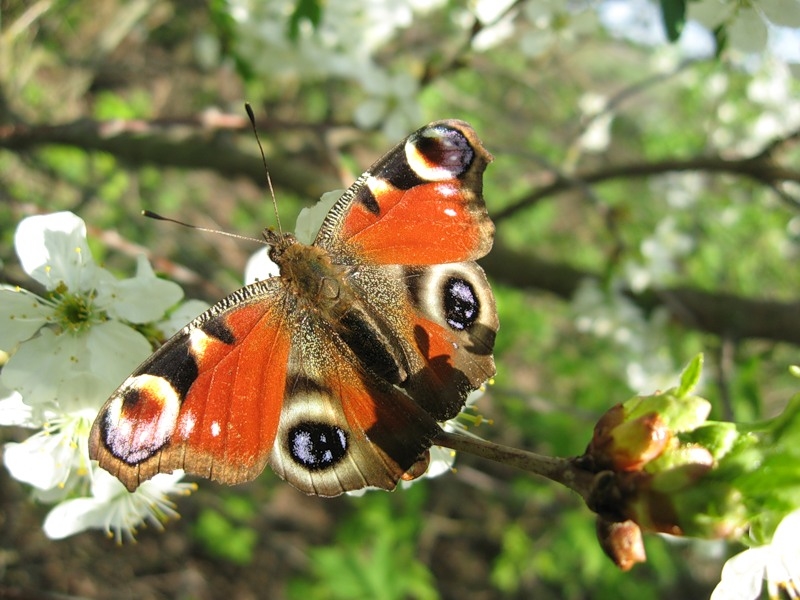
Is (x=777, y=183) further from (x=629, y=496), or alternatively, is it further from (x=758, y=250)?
(x=758, y=250)

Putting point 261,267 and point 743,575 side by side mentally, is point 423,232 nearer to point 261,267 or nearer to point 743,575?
point 261,267

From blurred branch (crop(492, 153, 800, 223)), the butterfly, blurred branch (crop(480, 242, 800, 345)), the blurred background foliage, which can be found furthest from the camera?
blurred branch (crop(480, 242, 800, 345))

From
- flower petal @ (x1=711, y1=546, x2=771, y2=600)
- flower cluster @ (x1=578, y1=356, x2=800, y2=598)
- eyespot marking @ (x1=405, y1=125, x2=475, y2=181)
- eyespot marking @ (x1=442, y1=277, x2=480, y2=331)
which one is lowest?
flower petal @ (x1=711, y1=546, x2=771, y2=600)

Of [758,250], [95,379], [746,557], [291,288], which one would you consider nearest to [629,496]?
[746,557]

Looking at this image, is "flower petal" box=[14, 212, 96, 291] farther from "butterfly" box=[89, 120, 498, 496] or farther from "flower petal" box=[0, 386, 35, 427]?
"butterfly" box=[89, 120, 498, 496]

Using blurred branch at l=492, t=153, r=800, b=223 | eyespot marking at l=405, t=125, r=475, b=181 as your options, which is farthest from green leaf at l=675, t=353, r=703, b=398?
blurred branch at l=492, t=153, r=800, b=223

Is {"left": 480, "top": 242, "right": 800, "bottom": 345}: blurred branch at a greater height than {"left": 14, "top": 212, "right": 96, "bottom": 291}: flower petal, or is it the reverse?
{"left": 14, "top": 212, "right": 96, "bottom": 291}: flower petal

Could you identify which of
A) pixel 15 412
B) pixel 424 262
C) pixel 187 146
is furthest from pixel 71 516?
pixel 187 146
